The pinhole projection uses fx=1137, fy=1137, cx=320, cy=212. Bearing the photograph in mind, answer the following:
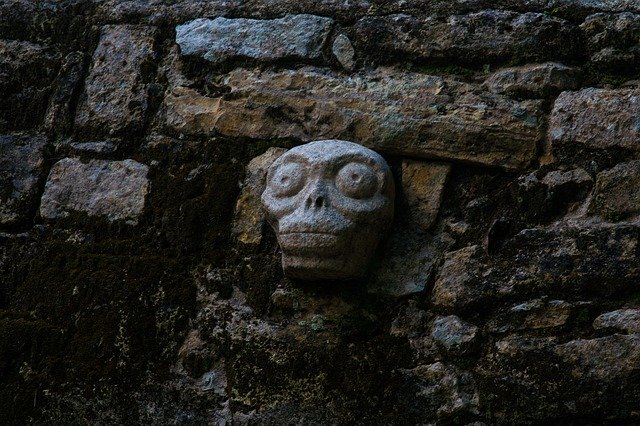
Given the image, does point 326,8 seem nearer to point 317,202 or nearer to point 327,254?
point 317,202

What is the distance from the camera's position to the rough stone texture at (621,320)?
2.53 metres

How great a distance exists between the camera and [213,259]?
294cm


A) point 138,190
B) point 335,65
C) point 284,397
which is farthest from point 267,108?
point 284,397

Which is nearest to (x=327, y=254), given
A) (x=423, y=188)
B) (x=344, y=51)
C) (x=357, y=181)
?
(x=357, y=181)

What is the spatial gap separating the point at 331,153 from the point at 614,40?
2.62 ft

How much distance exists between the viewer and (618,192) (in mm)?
2723

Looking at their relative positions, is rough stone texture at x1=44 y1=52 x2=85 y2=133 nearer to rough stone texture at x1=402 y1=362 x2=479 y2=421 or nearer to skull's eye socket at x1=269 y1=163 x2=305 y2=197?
Answer: skull's eye socket at x1=269 y1=163 x2=305 y2=197

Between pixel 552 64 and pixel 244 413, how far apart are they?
1.18m

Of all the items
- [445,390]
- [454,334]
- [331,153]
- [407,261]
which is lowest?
[445,390]

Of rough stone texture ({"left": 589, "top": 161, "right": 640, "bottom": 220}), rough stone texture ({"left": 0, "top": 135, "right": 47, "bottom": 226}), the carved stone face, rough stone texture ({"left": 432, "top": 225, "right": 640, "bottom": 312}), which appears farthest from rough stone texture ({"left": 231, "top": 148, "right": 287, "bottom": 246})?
rough stone texture ({"left": 589, "top": 161, "right": 640, "bottom": 220})

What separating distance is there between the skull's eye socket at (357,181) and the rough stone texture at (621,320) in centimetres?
62

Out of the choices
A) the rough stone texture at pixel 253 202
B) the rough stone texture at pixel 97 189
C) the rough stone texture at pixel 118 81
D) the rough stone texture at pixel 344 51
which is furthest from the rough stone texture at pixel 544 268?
the rough stone texture at pixel 118 81

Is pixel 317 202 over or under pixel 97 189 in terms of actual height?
over

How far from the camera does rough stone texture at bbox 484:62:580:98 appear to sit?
2.91 metres
